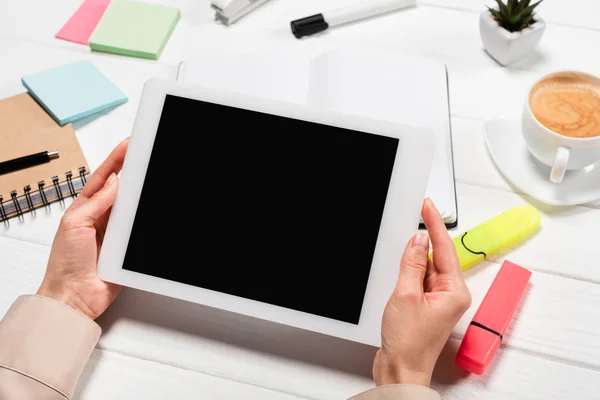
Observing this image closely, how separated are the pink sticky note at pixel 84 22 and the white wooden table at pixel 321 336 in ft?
0.06

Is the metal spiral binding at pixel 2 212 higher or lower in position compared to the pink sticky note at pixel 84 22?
lower

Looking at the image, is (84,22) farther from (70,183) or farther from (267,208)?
(267,208)

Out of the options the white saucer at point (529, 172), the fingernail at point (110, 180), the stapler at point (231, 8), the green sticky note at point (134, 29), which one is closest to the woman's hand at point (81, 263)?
the fingernail at point (110, 180)

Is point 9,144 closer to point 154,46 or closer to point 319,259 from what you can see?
point 154,46

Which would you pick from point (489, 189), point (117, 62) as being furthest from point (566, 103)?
point (117, 62)

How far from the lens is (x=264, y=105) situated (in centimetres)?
78

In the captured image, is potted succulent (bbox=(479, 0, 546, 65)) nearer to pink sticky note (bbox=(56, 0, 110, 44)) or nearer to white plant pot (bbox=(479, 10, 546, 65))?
white plant pot (bbox=(479, 10, 546, 65))

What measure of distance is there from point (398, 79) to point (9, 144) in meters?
0.59

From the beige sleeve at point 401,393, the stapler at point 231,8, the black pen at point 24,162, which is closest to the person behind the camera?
the beige sleeve at point 401,393

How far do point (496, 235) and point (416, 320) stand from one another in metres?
0.21

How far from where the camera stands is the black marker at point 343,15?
1088 millimetres

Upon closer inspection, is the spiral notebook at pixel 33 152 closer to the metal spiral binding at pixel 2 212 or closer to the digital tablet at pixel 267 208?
the metal spiral binding at pixel 2 212

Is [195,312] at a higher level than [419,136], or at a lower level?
lower

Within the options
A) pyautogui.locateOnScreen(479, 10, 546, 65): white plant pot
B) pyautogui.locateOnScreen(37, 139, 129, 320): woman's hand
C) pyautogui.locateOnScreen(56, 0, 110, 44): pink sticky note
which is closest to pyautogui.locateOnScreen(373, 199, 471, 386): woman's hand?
pyautogui.locateOnScreen(37, 139, 129, 320): woman's hand
